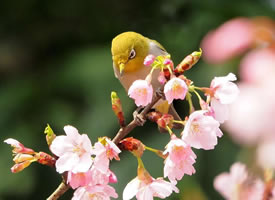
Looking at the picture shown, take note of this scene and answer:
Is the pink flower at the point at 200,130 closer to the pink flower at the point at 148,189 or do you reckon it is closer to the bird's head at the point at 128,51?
the pink flower at the point at 148,189

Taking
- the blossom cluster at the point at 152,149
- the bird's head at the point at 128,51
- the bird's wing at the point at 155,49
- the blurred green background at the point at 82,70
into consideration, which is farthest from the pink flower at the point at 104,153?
the blurred green background at the point at 82,70

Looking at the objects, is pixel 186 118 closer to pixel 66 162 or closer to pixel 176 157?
pixel 176 157

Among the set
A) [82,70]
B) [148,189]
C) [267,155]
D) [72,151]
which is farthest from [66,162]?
[82,70]

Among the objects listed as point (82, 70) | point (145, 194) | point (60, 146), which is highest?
point (60, 146)

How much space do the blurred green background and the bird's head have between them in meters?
0.61

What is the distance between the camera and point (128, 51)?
3.61 ft

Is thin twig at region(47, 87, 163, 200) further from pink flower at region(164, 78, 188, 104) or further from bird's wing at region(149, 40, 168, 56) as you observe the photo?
bird's wing at region(149, 40, 168, 56)

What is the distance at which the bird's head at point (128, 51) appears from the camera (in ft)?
3.56

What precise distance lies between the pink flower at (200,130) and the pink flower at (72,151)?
11 cm

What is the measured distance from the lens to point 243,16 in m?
2.35

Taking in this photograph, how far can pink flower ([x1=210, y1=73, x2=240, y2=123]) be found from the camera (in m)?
0.68

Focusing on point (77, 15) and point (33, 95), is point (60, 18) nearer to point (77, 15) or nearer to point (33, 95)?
point (77, 15)

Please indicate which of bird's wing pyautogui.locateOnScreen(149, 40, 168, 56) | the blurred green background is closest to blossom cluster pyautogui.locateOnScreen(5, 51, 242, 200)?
bird's wing pyautogui.locateOnScreen(149, 40, 168, 56)

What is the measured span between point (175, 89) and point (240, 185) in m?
0.21
